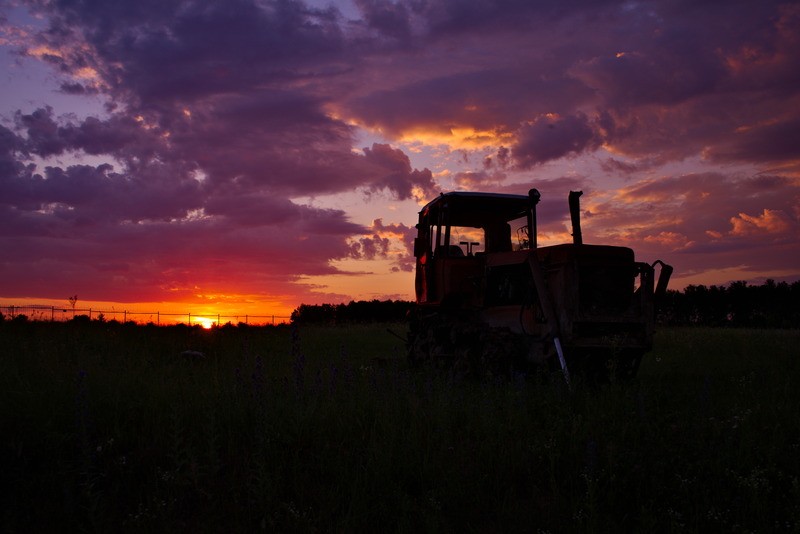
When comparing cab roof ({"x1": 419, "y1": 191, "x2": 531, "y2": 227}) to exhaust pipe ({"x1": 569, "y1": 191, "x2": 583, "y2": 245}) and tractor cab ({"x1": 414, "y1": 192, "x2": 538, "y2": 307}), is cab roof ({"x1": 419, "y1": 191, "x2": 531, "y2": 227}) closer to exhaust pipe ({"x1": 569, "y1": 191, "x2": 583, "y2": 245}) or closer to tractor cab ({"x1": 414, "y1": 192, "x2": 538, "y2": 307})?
tractor cab ({"x1": 414, "y1": 192, "x2": 538, "y2": 307})

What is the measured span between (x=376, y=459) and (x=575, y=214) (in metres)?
6.41

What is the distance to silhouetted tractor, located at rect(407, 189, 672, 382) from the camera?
8875 mm

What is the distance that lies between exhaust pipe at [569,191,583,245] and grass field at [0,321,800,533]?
10.8ft

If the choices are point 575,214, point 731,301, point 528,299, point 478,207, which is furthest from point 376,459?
point 731,301

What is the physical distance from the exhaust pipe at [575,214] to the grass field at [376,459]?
329 centimetres

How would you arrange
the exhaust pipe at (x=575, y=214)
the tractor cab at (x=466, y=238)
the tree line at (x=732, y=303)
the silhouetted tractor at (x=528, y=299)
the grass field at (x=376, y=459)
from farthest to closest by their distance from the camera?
1. the tree line at (x=732, y=303)
2. the tractor cab at (x=466, y=238)
3. the exhaust pipe at (x=575, y=214)
4. the silhouetted tractor at (x=528, y=299)
5. the grass field at (x=376, y=459)

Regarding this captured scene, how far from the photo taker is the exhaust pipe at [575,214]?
32.6 feet

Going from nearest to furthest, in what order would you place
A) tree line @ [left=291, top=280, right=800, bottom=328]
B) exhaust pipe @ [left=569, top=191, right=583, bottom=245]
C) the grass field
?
the grass field → exhaust pipe @ [left=569, top=191, right=583, bottom=245] → tree line @ [left=291, top=280, right=800, bottom=328]

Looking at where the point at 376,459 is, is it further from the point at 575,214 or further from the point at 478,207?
the point at 478,207

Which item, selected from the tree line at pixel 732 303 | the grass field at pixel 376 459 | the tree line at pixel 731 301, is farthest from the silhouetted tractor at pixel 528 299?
the tree line at pixel 731 301

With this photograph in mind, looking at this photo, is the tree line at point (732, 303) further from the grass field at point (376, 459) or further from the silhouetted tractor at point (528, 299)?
the grass field at point (376, 459)

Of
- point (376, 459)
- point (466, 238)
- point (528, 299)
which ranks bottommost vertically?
point (376, 459)

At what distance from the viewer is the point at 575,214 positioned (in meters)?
10.0

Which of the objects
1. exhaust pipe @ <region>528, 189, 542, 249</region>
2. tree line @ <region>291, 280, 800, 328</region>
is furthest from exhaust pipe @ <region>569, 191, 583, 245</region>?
tree line @ <region>291, 280, 800, 328</region>
